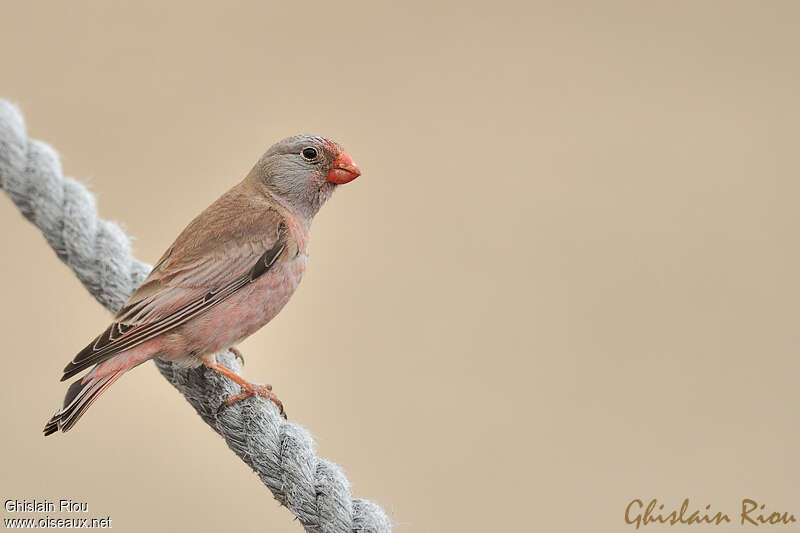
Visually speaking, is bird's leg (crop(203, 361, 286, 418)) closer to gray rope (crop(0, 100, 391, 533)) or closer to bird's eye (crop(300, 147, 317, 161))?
gray rope (crop(0, 100, 391, 533))

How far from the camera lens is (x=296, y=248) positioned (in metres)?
2.77

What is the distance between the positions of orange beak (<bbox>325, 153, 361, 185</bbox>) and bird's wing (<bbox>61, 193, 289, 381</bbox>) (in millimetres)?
221

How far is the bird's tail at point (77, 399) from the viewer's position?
216cm

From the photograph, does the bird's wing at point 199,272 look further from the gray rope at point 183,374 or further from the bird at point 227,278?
the gray rope at point 183,374

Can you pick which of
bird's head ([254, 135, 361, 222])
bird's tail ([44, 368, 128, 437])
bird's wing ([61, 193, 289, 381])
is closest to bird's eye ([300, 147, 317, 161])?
bird's head ([254, 135, 361, 222])

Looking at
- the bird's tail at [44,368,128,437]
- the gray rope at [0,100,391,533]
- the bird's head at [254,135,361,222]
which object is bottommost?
the bird's tail at [44,368,128,437]

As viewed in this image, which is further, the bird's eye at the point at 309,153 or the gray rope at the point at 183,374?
the bird's eye at the point at 309,153

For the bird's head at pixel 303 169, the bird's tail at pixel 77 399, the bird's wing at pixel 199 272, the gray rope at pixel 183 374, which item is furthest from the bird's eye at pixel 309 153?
the bird's tail at pixel 77 399

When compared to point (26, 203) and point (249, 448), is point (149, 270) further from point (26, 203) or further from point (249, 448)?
point (249, 448)

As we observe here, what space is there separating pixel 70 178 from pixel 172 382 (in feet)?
2.24

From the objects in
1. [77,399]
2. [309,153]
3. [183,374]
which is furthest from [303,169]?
[77,399]

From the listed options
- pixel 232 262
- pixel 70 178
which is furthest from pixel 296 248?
pixel 70 178

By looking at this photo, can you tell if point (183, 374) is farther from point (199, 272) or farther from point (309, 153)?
point (309, 153)

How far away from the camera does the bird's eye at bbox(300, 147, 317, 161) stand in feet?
9.47
